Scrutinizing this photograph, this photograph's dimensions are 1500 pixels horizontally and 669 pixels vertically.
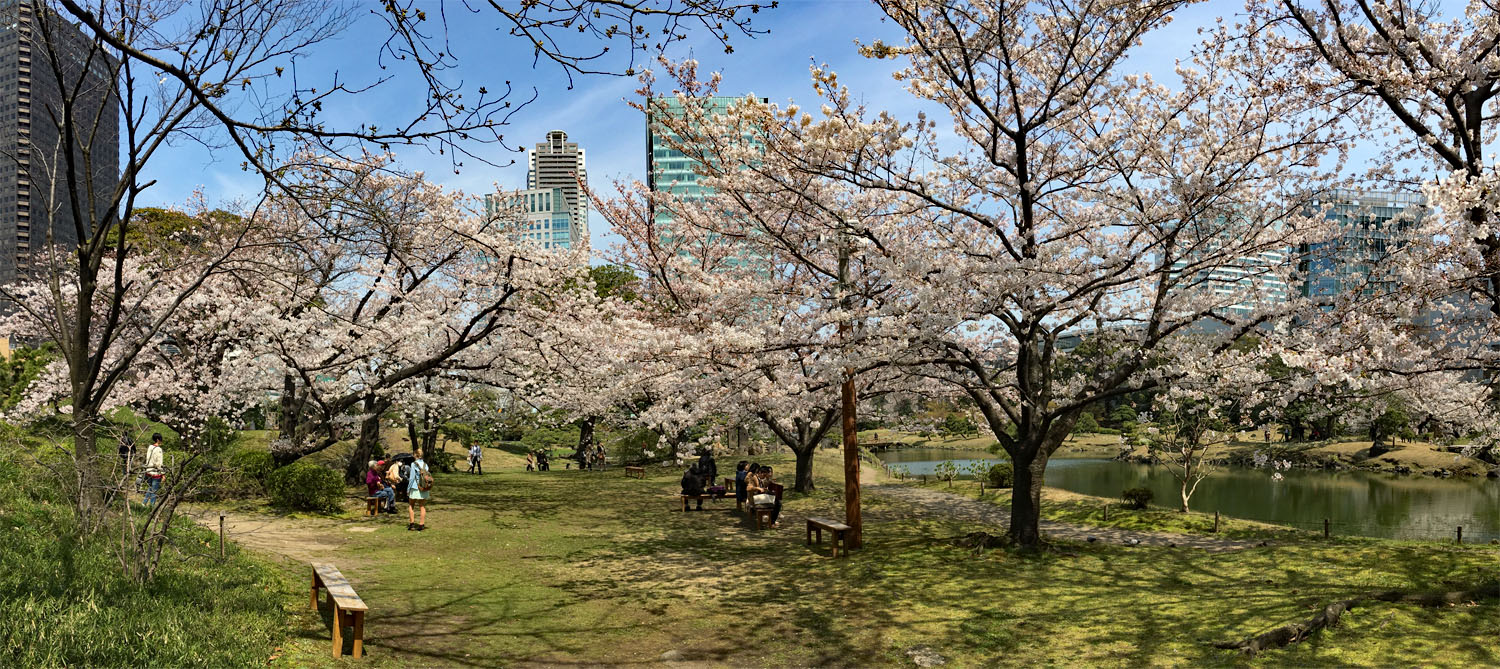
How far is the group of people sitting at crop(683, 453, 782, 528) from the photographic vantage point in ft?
48.0

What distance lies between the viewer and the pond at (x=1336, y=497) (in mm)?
20109

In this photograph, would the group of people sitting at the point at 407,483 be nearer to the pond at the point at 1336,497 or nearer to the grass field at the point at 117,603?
the grass field at the point at 117,603

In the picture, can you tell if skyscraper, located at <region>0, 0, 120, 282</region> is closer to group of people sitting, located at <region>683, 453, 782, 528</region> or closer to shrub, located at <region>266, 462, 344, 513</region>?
shrub, located at <region>266, 462, 344, 513</region>

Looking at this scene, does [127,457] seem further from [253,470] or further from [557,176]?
[557,176]

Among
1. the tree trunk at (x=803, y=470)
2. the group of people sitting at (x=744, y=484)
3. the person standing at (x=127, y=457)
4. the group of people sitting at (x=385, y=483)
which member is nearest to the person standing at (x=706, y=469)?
the group of people sitting at (x=744, y=484)

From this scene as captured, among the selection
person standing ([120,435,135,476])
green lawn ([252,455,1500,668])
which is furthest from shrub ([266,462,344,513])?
person standing ([120,435,135,476])

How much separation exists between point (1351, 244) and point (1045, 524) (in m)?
7.07

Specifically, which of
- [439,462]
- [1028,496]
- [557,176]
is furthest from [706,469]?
[557,176]

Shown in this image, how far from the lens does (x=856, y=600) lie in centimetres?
902

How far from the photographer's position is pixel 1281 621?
741 centimetres

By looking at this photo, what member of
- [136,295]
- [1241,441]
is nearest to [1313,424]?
[1241,441]

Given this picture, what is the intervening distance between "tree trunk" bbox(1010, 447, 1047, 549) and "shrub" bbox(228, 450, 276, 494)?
14097mm

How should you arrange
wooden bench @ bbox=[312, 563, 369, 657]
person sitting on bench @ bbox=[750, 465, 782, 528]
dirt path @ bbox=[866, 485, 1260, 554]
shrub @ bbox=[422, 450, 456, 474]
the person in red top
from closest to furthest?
wooden bench @ bbox=[312, 563, 369, 657] < dirt path @ bbox=[866, 485, 1260, 554] < person sitting on bench @ bbox=[750, 465, 782, 528] < the person in red top < shrub @ bbox=[422, 450, 456, 474]

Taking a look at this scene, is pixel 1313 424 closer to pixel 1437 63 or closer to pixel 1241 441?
pixel 1241 441
